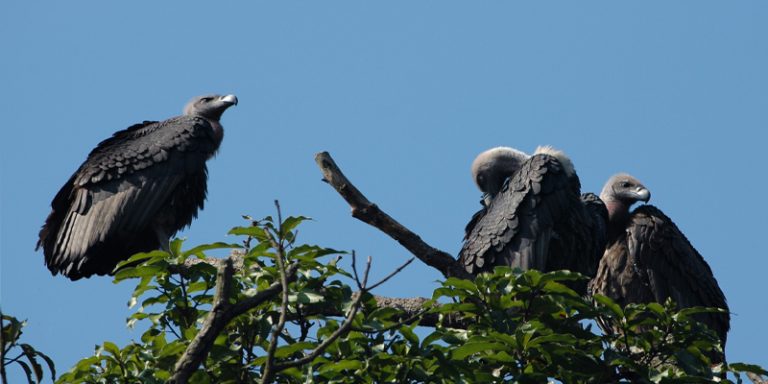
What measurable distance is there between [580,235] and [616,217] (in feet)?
4.94

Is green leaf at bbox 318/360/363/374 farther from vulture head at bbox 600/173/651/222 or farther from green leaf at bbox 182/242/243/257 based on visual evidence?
vulture head at bbox 600/173/651/222

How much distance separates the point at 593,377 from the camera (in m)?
6.04

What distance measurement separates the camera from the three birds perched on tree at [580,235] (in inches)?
348

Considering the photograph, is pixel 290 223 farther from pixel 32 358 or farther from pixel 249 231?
pixel 32 358

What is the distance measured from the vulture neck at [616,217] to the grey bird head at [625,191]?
0.03 m

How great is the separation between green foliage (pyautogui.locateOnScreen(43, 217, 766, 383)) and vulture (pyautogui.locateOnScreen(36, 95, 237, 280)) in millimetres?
3642

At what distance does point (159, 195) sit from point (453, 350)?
482cm

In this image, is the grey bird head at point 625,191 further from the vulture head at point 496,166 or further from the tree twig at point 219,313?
the tree twig at point 219,313

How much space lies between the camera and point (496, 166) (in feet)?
32.6

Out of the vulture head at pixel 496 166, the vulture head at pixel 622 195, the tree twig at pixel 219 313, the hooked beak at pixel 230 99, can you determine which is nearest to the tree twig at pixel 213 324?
the tree twig at pixel 219 313

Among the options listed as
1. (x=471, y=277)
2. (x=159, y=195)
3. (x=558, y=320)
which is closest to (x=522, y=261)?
(x=471, y=277)

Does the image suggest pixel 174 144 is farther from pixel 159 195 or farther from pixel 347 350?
pixel 347 350

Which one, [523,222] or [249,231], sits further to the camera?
[523,222]

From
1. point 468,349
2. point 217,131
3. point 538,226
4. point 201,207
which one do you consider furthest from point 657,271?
point 468,349
